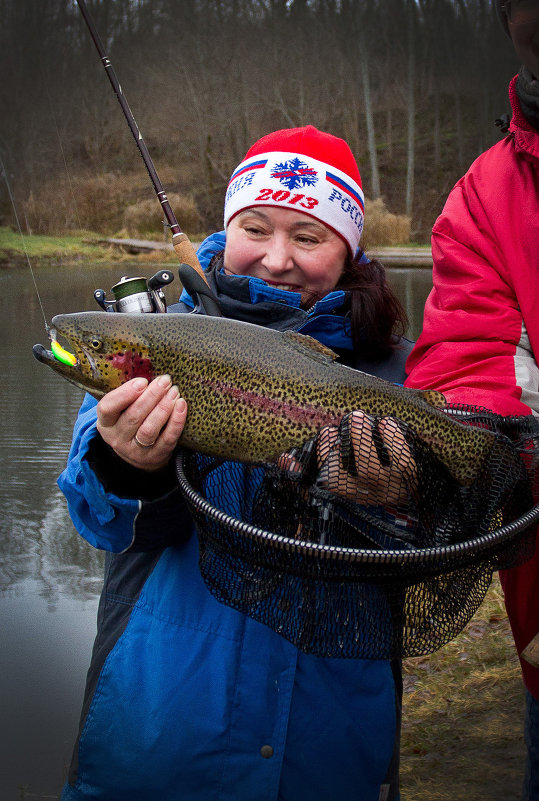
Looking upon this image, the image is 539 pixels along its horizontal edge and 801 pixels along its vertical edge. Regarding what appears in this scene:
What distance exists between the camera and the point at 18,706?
3592mm

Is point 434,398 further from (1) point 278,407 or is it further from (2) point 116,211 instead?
(2) point 116,211

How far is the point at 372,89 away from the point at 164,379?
93.8ft

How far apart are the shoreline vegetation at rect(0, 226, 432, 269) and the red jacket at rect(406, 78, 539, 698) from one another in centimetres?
1178

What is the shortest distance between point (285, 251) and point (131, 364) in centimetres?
64

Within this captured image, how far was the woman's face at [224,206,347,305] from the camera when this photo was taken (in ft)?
6.56

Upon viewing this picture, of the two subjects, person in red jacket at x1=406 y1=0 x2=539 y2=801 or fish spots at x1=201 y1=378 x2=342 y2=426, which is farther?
person in red jacket at x1=406 y1=0 x2=539 y2=801

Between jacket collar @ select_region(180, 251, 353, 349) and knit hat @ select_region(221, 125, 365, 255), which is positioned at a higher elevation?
knit hat @ select_region(221, 125, 365, 255)

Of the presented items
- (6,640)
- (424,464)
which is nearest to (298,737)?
(424,464)

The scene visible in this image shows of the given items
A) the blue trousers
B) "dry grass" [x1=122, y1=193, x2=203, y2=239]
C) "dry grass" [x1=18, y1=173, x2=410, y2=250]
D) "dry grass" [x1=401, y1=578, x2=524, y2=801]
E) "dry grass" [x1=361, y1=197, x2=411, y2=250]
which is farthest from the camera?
"dry grass" [x1=361, y1=197, x2=411, y2=250]

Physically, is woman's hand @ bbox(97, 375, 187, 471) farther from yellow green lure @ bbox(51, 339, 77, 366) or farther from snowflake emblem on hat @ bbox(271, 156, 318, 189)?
snowflake emblem on hat @ bbox(271, 156, 318, 189)

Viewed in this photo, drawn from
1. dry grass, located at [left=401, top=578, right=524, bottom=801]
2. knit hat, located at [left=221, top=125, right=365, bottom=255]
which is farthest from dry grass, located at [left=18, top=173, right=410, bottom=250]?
knit hat, located at [left=221, top=125, right=365, bottom=255]

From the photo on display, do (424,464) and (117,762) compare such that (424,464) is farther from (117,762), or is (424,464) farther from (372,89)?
(372,89)

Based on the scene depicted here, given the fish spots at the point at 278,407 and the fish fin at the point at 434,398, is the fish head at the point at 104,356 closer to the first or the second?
the fish spots at the point at 278,407

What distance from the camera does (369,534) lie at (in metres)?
1.49
